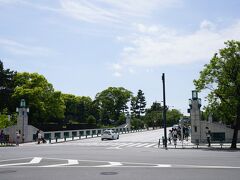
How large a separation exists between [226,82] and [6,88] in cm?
5378

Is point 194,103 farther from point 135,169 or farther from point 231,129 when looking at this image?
point 135,169

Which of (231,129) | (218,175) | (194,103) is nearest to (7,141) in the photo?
(194,103)

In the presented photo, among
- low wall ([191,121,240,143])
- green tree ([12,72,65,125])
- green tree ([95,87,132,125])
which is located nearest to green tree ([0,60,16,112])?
green tree ([12,72,65,125])

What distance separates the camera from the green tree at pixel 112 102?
108m

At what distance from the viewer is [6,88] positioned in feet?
237

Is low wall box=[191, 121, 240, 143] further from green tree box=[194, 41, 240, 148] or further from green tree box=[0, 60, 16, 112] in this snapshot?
green tree box=[0, 60, 16, 112]

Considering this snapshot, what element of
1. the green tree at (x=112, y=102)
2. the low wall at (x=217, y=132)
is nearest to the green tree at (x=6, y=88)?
the green tree at (x=112, y=102)

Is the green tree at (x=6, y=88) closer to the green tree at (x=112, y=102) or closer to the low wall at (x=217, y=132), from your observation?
the green tree at (x=112, y=102)

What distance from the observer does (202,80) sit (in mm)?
31453

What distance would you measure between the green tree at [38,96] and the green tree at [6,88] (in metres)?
2.12

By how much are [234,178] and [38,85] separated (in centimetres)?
6105

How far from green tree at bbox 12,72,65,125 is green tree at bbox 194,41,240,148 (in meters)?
40.1

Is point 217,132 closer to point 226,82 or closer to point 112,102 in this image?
point 226,82

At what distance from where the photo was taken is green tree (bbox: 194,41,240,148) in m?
29.8
